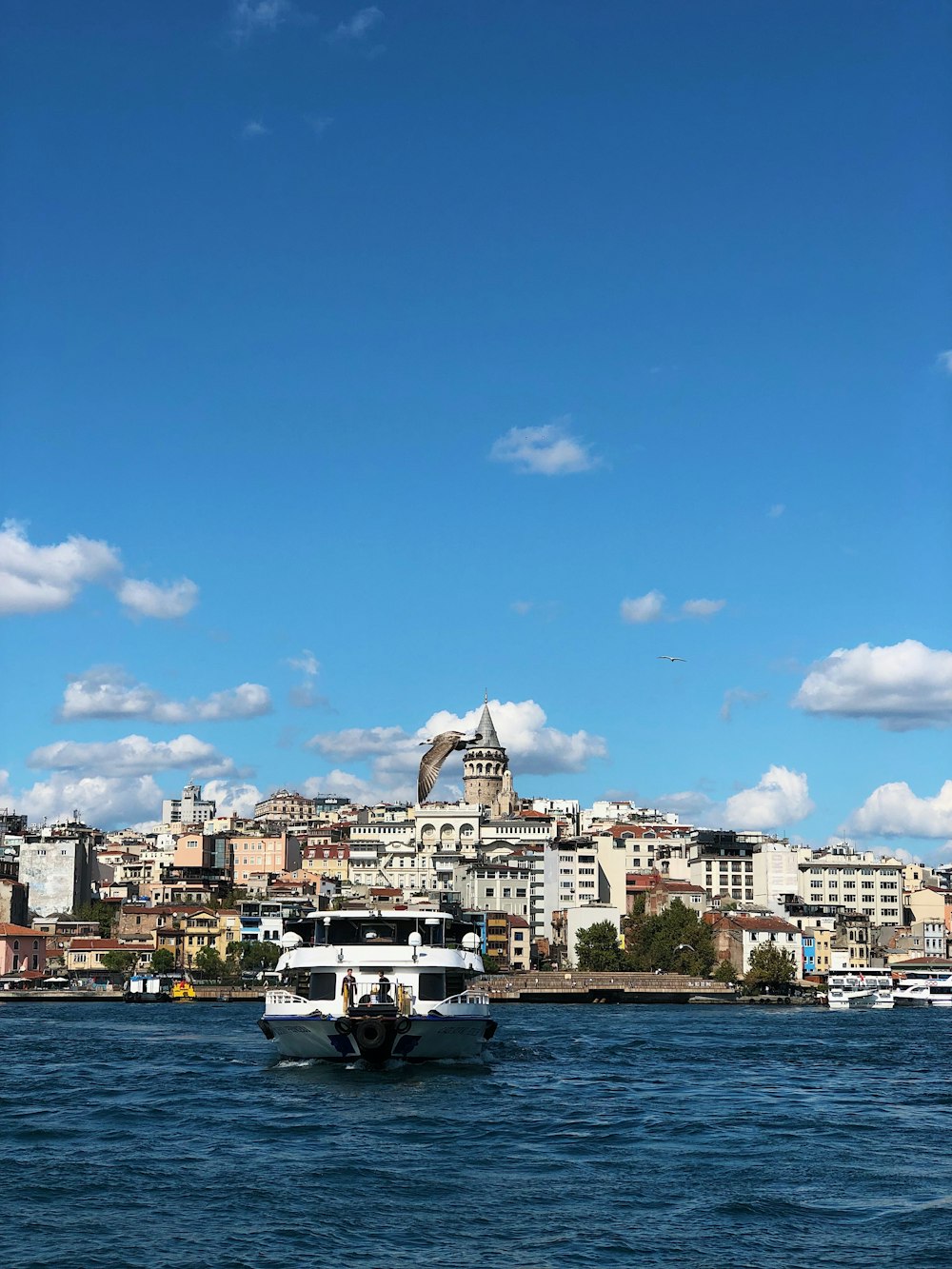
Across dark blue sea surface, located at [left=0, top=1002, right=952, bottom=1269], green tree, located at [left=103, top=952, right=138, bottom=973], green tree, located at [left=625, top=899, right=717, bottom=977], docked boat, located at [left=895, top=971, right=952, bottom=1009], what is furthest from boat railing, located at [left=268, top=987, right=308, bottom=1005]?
green tree, located at [left=103, top=952, right=138, bottom=973]

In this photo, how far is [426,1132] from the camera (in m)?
25.1

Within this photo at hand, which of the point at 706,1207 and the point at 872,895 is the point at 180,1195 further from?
the point at 872,895

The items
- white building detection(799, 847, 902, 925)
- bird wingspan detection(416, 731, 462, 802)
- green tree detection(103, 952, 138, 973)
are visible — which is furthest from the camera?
white building detection(799, 847, 902, 925)

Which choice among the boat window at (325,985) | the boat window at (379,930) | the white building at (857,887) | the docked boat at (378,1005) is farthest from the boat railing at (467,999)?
the white building at (857,887)

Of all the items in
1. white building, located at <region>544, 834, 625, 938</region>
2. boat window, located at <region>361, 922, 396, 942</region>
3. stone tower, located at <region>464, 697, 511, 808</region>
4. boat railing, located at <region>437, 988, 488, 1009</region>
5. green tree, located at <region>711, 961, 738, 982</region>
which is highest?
stone tower, located at <region>464, 697, 511, 808</region>

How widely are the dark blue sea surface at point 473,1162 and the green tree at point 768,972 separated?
6042 cm

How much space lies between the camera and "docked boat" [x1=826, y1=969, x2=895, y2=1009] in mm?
93562

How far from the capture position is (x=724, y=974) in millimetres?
105125

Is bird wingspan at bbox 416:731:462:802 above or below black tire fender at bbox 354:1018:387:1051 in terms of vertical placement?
above

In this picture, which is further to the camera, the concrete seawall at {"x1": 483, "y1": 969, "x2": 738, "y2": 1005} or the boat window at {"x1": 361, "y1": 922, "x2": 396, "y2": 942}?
the concrete seawall at {"x1": 483, "y1": 969, "x2": 738, "y2": 1005}

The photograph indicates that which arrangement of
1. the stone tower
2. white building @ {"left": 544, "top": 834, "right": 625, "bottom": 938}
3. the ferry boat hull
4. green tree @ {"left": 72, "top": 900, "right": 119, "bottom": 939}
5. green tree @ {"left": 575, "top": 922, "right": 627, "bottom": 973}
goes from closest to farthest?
the ferry boat hull < green tree @ {"left": 575, "top": 922, "right": 627, "bottom": 973} < green tree @ {"left": 72, "top": 900, "right": 119, "bottom": 939} < white building @ {"left": 544, "top": 834, "right": 625, "bottom": 938} < the stone tower

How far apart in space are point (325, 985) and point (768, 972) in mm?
71189

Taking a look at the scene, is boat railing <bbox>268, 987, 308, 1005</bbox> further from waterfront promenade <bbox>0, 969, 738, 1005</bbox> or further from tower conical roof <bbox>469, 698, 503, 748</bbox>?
tower conical roof <bbox>469, 698, 503, 748</bbox>

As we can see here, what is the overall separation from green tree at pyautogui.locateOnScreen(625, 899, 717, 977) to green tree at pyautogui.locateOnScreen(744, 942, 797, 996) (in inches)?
151
